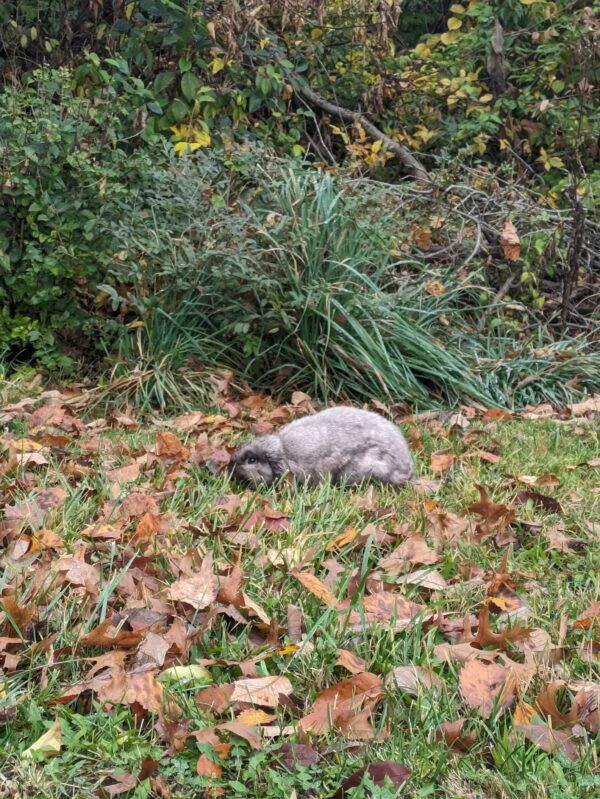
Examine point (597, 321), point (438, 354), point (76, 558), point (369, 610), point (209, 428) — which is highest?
point (76, 558)

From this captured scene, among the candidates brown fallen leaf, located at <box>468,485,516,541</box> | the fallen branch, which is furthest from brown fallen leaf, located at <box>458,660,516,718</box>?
the fallen branch

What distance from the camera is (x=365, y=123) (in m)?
10.1

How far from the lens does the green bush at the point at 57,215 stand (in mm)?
6879

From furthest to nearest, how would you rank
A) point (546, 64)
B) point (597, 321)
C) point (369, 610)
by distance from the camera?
point (546, 64) → point (597, 321) → point (369, 610)

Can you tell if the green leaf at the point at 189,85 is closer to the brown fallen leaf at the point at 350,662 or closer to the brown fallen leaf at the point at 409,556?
the brown fallen leaf at the point at 409,556

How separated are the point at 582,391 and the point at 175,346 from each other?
3.24m

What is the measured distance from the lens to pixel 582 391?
7.22m

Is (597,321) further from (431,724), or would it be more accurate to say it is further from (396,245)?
(431,724)

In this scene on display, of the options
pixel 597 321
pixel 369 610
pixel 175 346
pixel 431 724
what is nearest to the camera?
pixel 431 724

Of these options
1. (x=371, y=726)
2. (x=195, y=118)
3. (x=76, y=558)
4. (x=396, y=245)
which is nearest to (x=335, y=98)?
(x=195, y=118)

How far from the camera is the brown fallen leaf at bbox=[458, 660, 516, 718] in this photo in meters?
2.45

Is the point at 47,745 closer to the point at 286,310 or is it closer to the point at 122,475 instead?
the point at 122,475

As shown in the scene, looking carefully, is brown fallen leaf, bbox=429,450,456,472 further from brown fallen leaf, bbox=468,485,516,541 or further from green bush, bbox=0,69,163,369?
green bush, bbox=0,69,163,369

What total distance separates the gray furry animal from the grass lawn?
202mm
